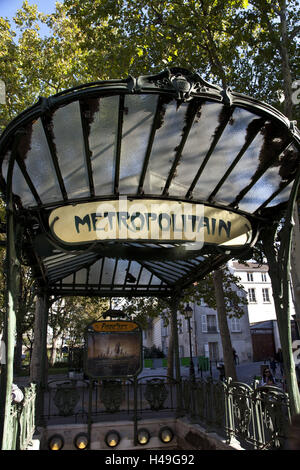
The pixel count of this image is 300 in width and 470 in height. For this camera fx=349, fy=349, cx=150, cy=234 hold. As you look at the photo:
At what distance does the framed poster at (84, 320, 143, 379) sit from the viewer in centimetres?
898

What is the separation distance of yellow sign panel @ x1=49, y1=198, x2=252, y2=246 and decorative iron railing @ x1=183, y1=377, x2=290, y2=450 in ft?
8.20

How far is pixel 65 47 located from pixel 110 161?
43.0ft

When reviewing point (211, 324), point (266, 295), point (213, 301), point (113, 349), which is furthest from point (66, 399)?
point (266, 295)

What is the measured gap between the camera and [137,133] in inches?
180

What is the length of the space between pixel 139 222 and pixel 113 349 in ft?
16.6

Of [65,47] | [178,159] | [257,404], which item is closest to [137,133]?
[178,159]

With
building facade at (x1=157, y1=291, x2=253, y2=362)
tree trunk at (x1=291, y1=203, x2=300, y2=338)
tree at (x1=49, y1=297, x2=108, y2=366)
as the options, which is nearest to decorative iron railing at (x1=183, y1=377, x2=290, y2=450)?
tree trunk at (x1=291, y1=203, x2=300, y2=338)

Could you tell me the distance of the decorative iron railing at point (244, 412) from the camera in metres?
5.11

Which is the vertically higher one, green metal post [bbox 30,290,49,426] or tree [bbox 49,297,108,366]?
tree [bbox 49,297,108,366]

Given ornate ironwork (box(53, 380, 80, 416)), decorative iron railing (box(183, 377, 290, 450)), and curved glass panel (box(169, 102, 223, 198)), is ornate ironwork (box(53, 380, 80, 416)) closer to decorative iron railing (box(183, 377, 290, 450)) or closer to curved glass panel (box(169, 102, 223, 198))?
decorative iron railing (box(183, 377, 290, 450))

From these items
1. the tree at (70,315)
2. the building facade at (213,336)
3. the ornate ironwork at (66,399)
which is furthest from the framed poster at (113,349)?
the building facade at (213,336)

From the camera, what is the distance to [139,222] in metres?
5.33

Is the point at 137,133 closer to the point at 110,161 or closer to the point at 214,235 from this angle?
the point at 110,161

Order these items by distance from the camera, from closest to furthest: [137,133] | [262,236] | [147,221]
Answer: [137,133] → [147,221] → [262,236]
